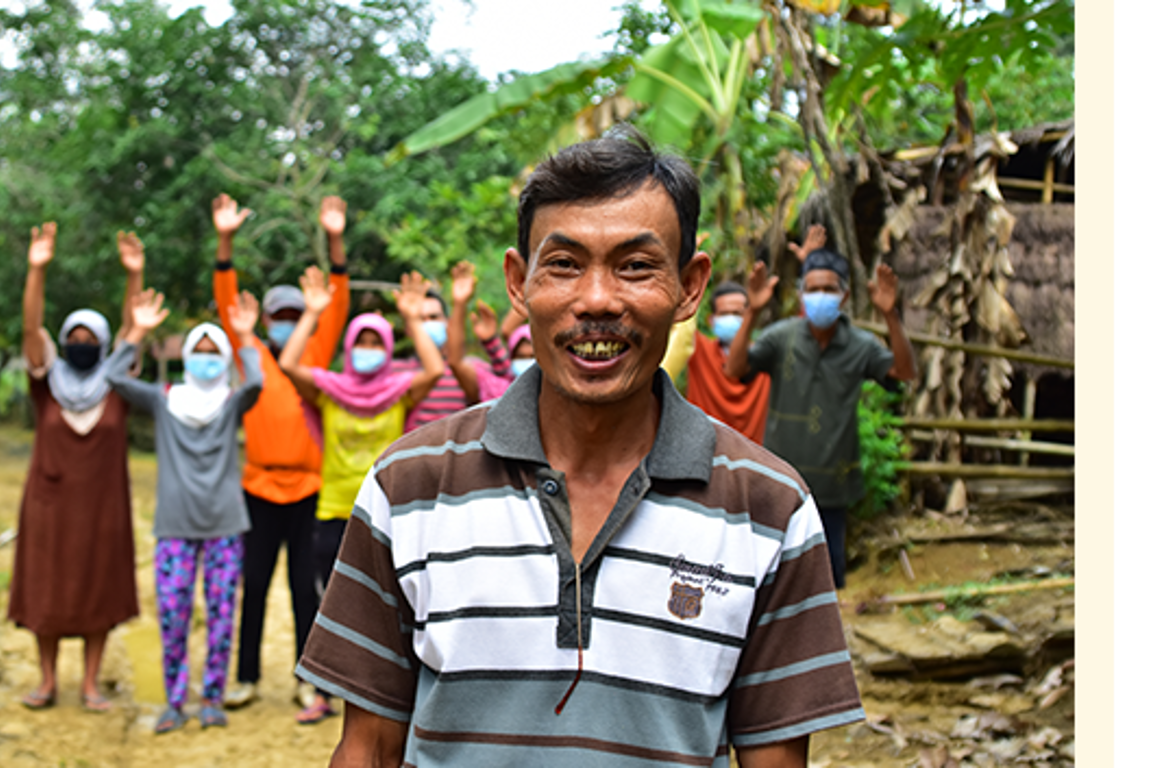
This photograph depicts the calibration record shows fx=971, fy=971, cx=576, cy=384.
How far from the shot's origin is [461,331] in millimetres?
4602

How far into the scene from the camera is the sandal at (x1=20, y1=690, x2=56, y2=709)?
4789mm

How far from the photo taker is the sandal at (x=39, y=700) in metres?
4.79

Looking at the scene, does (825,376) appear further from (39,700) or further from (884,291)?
(39,700)

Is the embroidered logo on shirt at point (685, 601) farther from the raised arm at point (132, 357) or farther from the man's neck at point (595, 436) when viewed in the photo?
the raised arm at point (132, 357)

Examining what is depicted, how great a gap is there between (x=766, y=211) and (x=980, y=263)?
303 centimetres

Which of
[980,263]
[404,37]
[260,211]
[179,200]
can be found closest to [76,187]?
[179,200]

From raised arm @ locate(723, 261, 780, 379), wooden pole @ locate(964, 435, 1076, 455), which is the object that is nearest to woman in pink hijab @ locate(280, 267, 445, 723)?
raised arm @ locate(723, 261, 780, 379)

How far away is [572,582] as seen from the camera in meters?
1.37

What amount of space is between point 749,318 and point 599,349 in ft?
10.3

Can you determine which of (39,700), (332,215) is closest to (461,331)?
(332,215)

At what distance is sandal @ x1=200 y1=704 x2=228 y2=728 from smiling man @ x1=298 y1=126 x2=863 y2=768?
3.65 meters

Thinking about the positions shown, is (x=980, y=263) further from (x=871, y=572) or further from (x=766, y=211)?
(x=766, y=211)

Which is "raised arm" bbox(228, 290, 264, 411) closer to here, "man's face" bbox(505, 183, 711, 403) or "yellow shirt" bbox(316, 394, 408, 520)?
"yellow shirt" bbox(316, 394, 408, 520)

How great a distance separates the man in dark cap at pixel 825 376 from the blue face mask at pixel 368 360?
171 centimetres
